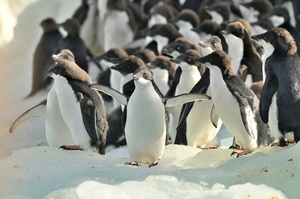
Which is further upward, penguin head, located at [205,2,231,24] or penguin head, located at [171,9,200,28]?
penguin head, located at [171,9,200,28]

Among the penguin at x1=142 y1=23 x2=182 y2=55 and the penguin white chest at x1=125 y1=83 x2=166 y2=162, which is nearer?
the penguin white chest at x1=125 y1=83 x2=166 y2=162

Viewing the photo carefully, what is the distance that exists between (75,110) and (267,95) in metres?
1.16

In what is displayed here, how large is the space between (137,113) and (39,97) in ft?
17.2

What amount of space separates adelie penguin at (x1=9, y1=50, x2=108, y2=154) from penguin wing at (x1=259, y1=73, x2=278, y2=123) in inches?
40.3

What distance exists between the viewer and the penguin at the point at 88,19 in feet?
39.6

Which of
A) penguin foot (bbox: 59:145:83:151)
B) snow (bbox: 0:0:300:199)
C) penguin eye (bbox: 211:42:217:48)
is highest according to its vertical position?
penguin eye (bbox: 211:42:217:48)

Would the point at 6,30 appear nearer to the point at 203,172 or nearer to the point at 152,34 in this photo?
the point at 152,34

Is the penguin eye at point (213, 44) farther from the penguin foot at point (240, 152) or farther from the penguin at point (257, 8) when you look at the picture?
the penguin at point (257, 8)

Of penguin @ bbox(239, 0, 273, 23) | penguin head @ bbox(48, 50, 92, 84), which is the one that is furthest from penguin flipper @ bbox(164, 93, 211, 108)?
penguin @ bbox(239, 0, 273, 23)

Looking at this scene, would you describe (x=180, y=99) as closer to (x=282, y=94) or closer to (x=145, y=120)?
(x=145, y=120)

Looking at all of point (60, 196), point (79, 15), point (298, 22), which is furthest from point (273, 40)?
point (79, 15)

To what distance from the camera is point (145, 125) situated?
500 centimetres

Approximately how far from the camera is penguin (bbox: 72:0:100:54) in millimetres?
12078

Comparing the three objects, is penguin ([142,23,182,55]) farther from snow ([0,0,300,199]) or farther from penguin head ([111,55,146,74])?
snow ([0,0,300,199])
